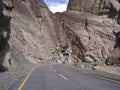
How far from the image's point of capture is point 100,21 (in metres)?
100

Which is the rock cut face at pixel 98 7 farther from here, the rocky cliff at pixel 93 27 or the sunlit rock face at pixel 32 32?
the sunlit rock face at pixel 32 32

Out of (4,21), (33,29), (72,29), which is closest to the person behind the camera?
(4,21)

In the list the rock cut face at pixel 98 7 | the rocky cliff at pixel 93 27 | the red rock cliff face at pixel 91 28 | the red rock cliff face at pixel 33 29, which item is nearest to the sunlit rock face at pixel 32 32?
the red rock cliff face at pixel 33 29

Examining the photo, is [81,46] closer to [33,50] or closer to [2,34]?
[33,50]

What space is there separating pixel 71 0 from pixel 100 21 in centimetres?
2069

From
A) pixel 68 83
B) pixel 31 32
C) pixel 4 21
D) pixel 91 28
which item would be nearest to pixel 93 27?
pixel 91 28

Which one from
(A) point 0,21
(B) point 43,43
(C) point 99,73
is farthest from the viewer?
(B) point 43,43

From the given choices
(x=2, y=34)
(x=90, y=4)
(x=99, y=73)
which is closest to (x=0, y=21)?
(x=2, y=34)

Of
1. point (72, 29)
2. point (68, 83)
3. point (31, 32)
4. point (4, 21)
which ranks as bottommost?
point (68, 83)

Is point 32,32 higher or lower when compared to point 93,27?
lower

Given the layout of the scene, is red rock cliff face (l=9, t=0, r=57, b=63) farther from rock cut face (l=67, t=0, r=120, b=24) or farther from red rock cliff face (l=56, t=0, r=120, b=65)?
rock cut face (l=67, t=0, r=120, b=24)

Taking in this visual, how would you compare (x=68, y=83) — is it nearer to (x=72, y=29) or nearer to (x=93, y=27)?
(x=93, y=27)

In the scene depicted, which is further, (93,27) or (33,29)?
(93,27)

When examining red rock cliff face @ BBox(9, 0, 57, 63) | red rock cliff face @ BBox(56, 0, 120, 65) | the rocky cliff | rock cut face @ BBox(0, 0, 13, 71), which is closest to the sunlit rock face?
red rock cliff face @ BBox(9, 0, 57, 63)
